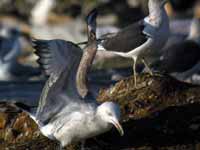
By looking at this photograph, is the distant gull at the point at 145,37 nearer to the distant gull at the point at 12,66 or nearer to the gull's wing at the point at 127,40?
the gull's wing at the point at 127,40

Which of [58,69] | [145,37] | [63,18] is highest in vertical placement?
[58,69]

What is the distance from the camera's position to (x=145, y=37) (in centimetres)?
983

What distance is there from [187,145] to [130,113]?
103 cm

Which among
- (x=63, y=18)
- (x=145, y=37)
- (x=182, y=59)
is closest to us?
(x=145, y=37)

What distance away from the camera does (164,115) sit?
8.18 meters

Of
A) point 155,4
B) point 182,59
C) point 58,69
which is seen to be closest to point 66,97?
point 58,69

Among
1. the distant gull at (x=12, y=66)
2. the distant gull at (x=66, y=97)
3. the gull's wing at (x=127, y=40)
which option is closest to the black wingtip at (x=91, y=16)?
the distant gull at (x=66, y=97)

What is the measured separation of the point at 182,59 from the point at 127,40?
203cm

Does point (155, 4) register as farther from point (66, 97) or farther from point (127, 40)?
point (66, 97)

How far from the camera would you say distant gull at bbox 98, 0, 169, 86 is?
31.8 ft

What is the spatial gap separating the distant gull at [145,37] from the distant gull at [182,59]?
4.13 ft

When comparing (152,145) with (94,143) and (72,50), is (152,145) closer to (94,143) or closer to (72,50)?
(94,143)

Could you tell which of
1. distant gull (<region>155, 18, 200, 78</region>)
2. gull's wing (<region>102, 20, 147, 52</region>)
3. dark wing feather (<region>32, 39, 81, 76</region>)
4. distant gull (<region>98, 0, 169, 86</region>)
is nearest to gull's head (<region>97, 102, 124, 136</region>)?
dark wing feather (<region>32, 39, 81, 76</region>)

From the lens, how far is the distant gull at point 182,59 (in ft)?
38.8
